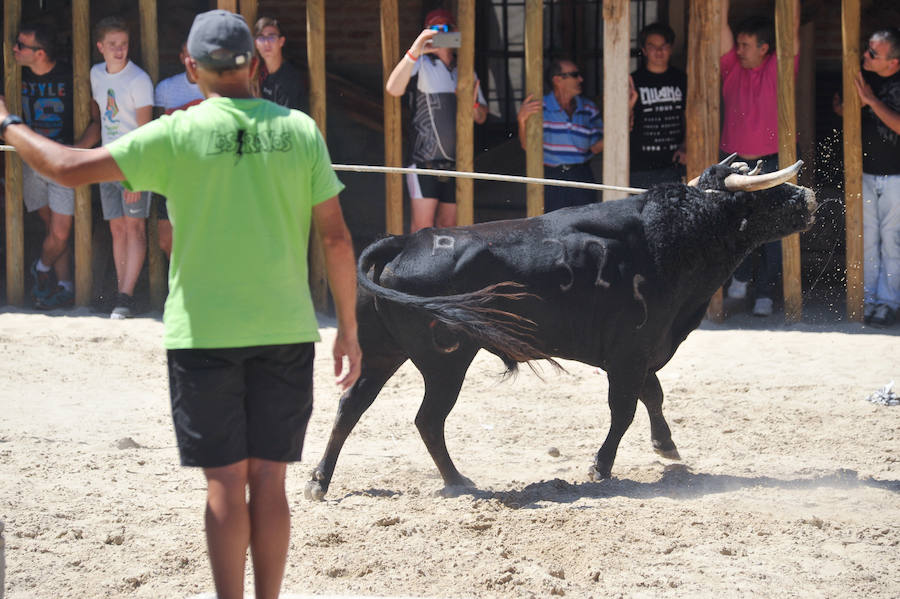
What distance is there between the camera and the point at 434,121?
8680 mm

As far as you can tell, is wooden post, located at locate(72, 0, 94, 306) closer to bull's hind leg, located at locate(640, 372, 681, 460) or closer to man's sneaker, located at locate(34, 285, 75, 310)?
man's sneaker, located at locate(34, 285, 75, 310)

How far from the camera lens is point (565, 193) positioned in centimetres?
883

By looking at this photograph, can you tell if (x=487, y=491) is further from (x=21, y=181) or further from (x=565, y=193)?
(x=21, y=181)

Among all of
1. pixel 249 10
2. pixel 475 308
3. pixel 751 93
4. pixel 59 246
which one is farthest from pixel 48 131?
pixel 751 93

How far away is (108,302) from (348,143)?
9.74 feet

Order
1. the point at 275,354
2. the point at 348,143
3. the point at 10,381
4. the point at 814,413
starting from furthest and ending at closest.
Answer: the point at 348,143 → the point at 10,381 → the point at 814,413 → the point at 275,354

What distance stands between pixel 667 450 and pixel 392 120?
4.10 metres

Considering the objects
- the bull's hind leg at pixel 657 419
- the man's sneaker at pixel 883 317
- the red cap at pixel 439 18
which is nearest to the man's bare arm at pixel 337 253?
the bull's hind leg at pixel 657 419

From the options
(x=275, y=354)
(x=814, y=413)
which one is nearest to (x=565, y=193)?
(x=814, y=413)

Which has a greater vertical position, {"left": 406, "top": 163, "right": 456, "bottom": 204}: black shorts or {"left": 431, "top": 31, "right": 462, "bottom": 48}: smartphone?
{"left": 431, "top": 31, "right": 462, "bottom": 48}: smartphone

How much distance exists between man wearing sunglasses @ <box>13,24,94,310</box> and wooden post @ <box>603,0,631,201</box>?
176 inches

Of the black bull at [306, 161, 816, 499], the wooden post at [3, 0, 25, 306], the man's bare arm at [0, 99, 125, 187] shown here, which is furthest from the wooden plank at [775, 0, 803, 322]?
the man's bare arm at [0, 99, 125, 187]

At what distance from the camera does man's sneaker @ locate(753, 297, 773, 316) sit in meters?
8.85

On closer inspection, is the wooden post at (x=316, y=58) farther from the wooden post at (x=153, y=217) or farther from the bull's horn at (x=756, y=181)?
the bull's horn at (x=756, y=181)
